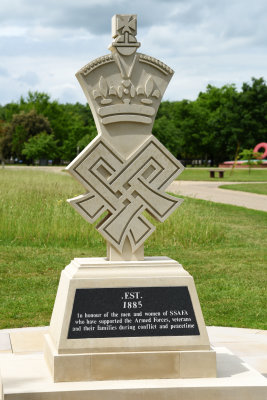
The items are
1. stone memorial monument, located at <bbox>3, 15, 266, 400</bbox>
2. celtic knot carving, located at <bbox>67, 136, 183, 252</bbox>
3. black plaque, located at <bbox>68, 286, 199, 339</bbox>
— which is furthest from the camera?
celtic knot carving, located at <bbox>67, 136, 183, 252</bbox>

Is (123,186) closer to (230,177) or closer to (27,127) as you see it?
(230,177)

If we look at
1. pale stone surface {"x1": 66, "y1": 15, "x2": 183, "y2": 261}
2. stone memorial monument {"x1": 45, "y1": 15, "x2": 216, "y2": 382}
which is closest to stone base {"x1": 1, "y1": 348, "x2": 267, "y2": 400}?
stone memorial monument {"x1": 45, "y1": 15, "x2": 216, "y2": 382}

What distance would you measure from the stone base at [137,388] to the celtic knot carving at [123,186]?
1.18 m

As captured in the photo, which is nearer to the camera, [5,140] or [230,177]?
[230,177]

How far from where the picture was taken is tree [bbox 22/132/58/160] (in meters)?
75.8

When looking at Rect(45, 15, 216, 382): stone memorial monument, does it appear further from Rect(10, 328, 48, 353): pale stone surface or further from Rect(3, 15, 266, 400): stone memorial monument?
→ Rect(10, 328, 48, 353): pale stone surface

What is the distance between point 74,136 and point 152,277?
248 ft

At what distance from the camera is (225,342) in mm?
7027

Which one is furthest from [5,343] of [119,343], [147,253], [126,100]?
[147,253]

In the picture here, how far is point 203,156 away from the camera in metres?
92.9

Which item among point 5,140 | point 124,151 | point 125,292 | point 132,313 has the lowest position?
point 5,140

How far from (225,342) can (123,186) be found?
241cm

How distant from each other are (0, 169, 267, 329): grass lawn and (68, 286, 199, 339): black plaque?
286 centimetres

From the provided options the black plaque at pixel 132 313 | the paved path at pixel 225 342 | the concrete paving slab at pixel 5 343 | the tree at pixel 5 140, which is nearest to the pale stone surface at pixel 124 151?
the black plaque at pixel 132 313
